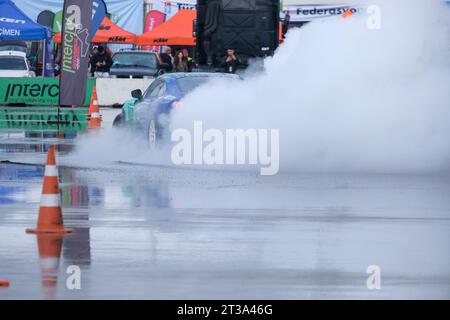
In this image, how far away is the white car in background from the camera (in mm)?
48250

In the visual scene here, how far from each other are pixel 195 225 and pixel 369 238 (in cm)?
181

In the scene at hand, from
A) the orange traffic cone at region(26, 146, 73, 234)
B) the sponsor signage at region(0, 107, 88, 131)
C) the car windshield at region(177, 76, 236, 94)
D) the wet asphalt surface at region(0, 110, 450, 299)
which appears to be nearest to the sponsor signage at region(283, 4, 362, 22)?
the sponsor signage at region(0, 107, 88, 131)

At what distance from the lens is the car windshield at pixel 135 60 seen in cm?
4947

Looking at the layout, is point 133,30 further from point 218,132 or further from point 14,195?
point 14,195

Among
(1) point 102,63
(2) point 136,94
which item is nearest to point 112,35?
(1) point 102,63

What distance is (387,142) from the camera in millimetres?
19625

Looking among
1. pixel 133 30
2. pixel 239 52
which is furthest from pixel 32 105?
pixel 133 30

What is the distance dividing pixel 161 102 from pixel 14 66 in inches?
1102

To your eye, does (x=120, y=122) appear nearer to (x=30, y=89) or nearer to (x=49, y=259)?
(x=49, y=259)

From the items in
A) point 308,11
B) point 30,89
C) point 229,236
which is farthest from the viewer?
point 308,11

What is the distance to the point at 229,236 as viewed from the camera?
12289 millimetres

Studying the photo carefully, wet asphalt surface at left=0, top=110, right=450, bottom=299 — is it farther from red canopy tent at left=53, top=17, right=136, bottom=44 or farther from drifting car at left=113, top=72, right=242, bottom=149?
red canopy tent at left=53, top=17, right=136, bottom=44
